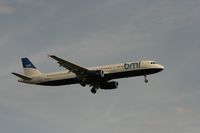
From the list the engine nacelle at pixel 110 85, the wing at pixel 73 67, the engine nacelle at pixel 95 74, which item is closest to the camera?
the engine nacelle at pixel 95 74

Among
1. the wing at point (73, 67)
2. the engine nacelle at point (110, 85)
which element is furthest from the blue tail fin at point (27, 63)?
the engine nacelle at point (110, 85)

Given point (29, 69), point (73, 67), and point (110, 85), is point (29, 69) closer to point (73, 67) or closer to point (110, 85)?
point (73, 67)

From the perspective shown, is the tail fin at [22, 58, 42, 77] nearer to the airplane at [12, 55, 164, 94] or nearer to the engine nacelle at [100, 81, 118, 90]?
the airplane at [12, 55, 164, 94]

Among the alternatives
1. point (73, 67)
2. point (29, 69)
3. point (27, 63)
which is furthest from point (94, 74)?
point (27, 63)

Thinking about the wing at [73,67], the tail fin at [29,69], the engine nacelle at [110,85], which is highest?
the tail fin at [29,69]

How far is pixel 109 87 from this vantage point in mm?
111312

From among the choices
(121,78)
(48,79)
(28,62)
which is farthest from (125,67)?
(28,62)

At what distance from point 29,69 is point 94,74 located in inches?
805

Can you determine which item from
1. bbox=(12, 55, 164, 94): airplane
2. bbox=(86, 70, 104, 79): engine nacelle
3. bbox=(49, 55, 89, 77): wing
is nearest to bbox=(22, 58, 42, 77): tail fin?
bbox=(12, 55, 164, 94): airplane

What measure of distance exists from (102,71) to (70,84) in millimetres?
7953

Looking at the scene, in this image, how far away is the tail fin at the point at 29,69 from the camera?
115750mm

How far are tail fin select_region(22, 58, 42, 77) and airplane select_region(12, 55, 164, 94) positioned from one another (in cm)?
180

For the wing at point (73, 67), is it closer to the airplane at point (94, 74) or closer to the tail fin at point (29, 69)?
the airplane at point (94, 74)

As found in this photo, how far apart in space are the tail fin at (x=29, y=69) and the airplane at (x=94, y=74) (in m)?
1.80
